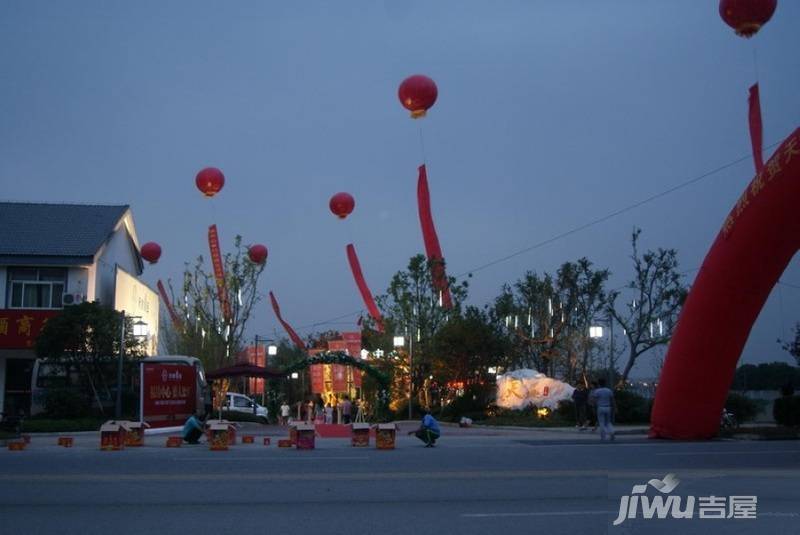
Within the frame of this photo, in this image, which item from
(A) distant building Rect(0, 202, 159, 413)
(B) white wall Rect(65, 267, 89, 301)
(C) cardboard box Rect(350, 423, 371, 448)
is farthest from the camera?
Result: (B) white wall Rect(65, 267, 89, 301)

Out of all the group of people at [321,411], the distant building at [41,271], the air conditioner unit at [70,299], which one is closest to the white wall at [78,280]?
the distant building at [41,271]

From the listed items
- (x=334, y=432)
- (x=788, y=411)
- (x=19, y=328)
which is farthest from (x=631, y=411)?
(x=19, y=328)

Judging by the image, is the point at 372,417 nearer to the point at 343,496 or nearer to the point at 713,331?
the point at 713,331

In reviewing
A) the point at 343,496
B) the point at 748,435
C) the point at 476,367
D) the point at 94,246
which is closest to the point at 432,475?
the point at 343,496

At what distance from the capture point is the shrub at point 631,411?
104 feet

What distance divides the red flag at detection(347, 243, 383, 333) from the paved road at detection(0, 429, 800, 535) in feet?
76.9

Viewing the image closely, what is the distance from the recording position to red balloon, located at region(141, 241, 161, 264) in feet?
162

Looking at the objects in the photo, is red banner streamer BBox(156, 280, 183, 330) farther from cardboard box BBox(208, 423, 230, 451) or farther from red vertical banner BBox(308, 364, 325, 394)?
cardboard box BBox(208, 423, 230, 451)

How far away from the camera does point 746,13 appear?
22.0 meters

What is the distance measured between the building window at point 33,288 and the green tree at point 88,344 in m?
4.80

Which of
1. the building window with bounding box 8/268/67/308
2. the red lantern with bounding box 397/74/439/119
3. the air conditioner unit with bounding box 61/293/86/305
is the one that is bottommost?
the air conditioner unit with bounding box 61/293/86/305

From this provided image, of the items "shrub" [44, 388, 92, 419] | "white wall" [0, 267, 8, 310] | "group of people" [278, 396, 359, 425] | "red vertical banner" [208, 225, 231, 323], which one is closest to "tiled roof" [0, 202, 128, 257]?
"white wall" [0, 267, 8, 310]

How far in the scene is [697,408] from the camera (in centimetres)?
2195

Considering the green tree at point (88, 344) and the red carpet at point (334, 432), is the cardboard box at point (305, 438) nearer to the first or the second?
the red carpet at point (334, 432)
